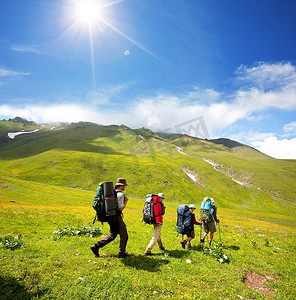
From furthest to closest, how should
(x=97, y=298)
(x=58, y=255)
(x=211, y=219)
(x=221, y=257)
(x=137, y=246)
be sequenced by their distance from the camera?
(x=211, y=219) → (x=137, y=246) → (x=221, y=257) → (x=58, y=255) → (x=97, y=298)

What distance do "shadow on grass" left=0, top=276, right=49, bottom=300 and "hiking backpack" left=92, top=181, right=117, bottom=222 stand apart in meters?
3.63

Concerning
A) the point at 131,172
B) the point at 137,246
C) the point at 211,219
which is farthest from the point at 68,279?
the point at 131,172

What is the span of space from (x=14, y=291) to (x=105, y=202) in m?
4.71

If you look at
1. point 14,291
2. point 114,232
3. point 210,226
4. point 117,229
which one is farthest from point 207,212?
point 14,291

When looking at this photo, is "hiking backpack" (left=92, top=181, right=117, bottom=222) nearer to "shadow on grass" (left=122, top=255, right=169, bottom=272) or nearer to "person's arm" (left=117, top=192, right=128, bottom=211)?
"person's arm" (left=117, top=192, right=128, bottom=211)

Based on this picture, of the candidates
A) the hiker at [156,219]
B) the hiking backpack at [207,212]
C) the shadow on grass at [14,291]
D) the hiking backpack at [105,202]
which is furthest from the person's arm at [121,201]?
the hiking backpack at [207,212]

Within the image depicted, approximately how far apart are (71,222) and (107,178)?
97949 mm

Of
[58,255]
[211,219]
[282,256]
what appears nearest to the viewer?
[58,255]

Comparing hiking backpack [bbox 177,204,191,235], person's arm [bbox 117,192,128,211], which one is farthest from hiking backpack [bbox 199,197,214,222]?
person's arm [bbox 117,192,128,211]

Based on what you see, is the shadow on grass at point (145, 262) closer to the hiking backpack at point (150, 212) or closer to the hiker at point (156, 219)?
Result: the hiker at point (156, 219)

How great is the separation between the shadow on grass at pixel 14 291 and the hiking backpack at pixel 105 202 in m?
3.63

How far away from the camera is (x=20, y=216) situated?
18.4m

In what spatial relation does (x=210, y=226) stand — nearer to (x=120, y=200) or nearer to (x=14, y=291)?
(x=120, y=200)

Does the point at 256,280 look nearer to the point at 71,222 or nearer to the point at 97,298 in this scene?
the point at 97,298
